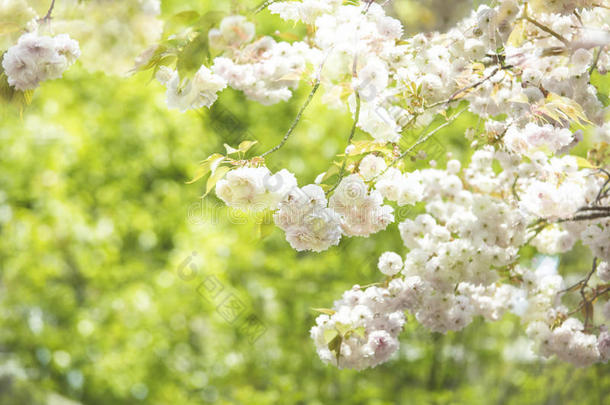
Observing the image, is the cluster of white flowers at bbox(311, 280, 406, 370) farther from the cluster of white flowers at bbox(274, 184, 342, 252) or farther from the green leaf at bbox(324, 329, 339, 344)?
the cluster of white flowers at bbox(274, 184, 342, 252)

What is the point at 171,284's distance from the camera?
5.84m

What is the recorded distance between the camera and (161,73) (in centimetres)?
160

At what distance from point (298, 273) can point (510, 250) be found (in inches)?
142

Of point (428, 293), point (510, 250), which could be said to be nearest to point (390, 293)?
point (428, 293)

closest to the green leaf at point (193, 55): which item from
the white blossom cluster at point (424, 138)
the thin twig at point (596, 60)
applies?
the white blossom cluster at point (424, 138)

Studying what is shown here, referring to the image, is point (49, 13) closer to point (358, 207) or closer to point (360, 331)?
point (358, 207)

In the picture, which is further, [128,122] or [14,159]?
[128,122]

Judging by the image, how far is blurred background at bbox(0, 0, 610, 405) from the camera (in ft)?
17.5

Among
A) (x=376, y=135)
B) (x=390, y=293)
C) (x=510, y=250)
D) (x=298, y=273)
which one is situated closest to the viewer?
(x=376, y=135)

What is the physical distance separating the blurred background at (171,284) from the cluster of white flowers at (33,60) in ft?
10.5

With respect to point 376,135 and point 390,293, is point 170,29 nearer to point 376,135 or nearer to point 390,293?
point 376,135

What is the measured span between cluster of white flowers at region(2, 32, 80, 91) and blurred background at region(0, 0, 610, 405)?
10.5 feet

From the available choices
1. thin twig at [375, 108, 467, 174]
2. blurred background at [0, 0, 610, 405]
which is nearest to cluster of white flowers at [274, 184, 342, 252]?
thin twig at [375, 108, 467, 174]

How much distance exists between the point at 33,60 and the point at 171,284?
4.69 m
